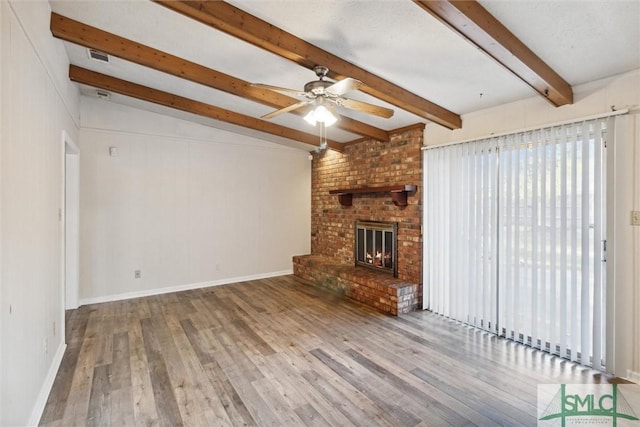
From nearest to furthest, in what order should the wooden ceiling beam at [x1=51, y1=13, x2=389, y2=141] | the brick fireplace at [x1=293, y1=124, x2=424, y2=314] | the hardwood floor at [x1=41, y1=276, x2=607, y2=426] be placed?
the hardwood floor at [x1=41, y1=276, x2=607, y2=426] < the wooden ceiling beam at [x1=51, y1=13, x2=389, y2=141] < the brick fireplace at [x1=293, y1=124, x2=424, y2=314]

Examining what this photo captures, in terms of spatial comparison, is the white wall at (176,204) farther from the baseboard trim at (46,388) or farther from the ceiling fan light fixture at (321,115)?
the ceiling fan light fixture at (321,115)

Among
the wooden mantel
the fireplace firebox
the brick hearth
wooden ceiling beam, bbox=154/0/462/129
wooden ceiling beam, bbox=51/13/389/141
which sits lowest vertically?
the brick hearth

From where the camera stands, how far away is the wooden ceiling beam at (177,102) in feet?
12.2

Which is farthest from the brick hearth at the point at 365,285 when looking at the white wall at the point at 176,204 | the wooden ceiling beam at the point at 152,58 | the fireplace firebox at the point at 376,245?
the wooden ceiling beam at the point at 152,58

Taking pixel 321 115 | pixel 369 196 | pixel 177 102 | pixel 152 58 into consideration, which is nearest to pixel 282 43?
pixel 321 115

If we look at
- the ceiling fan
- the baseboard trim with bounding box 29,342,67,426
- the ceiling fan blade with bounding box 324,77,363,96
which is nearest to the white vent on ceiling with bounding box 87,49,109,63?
the ceiling fan

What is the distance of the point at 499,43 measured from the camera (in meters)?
2.14

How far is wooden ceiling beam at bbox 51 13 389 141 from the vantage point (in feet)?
8.79

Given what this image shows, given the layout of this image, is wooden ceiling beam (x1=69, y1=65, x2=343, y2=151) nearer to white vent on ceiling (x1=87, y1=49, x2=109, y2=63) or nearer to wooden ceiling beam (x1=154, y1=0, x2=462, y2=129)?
white vent on ceiling (x1=87, y1=49, x2=109, y2=63)

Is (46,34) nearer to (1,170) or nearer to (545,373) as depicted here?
(1,170)

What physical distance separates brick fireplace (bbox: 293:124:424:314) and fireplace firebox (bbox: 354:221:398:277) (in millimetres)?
82

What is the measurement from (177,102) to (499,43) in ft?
12.9

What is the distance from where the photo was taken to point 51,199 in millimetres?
2621

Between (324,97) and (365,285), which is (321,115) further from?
(365,285)
